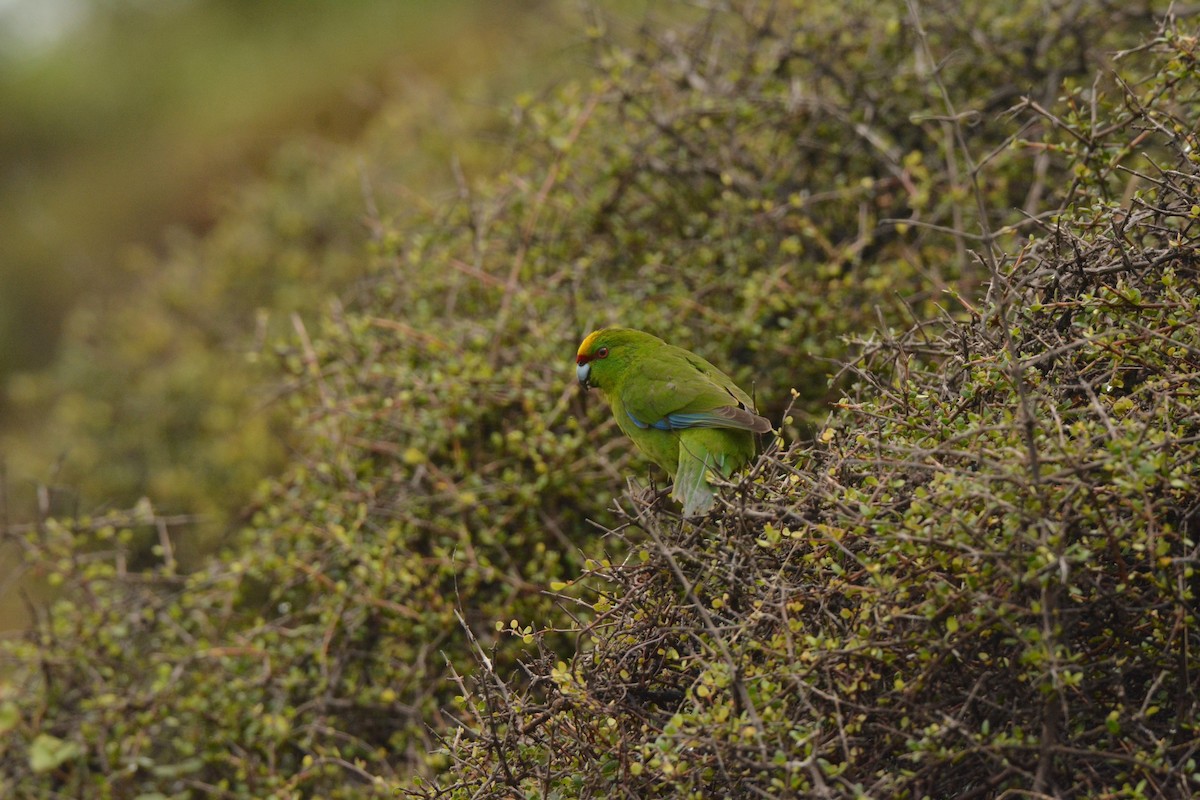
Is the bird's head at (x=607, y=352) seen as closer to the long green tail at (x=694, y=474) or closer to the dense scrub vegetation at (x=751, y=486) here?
the dense scrub vegetation at (x=751, y=486)

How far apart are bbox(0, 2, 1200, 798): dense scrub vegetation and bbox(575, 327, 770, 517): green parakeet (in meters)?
0.21

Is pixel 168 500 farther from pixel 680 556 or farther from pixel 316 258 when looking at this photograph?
pixel 680 556

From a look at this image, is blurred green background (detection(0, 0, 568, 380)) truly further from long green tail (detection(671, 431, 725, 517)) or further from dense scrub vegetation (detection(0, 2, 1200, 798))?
long green tail (detection(671, 431, 725, 517))

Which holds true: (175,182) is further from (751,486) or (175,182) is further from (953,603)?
(953,603)

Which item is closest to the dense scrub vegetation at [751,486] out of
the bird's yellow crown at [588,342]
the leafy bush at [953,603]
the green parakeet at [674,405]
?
the leafy bush at [953,603]

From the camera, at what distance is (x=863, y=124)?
484 centimetres

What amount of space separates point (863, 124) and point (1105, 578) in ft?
10.0

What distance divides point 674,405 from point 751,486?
36.8 inches

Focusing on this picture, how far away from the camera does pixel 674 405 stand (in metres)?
3.53

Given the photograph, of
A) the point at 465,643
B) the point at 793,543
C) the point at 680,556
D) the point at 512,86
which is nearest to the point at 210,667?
the point at 465,643

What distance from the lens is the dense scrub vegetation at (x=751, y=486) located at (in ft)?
7.25

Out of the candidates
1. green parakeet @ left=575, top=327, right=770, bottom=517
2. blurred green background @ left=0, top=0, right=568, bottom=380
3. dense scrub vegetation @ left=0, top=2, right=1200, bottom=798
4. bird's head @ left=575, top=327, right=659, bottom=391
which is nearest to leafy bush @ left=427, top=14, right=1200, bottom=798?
dense scrub vegetation @ left=0, top=2, right=1200, bottom=798

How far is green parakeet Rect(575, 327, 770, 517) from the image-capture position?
11.0 feet

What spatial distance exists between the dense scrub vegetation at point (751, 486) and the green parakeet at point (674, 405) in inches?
8.4
